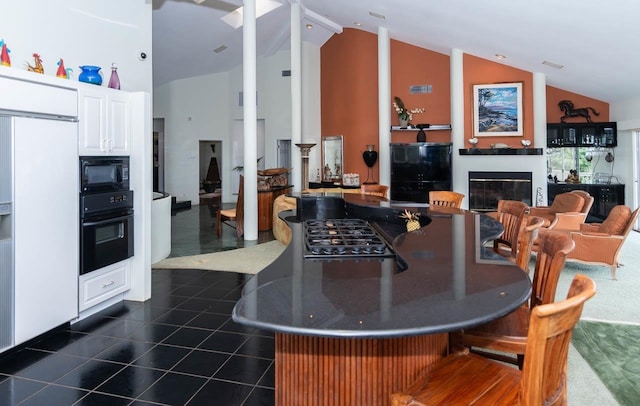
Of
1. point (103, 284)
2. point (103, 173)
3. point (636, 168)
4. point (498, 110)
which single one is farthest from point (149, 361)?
point (636, 168)

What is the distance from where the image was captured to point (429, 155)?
30.3 feet

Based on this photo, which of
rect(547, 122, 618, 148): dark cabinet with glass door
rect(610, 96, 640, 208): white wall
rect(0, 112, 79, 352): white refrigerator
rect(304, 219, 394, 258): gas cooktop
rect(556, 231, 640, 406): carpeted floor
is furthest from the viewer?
rect(547, 122, 618, 148): dark cabinet with glass door

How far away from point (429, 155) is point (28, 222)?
7798mm

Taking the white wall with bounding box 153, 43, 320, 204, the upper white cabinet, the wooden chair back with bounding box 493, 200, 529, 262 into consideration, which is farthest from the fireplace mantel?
the upper white cabinet

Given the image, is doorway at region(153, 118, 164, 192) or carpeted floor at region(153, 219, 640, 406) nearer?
carpeted floor at region(153, 219, 640, 406)

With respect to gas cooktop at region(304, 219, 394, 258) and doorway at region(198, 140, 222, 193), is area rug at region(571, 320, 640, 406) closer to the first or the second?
gas cooktop at region(304, 219, 394, 258)

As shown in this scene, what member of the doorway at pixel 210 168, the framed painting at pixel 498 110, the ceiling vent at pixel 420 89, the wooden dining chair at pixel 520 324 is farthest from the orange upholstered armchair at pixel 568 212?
the doorway at pixel 210 168

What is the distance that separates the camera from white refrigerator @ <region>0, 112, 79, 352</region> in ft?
9.12

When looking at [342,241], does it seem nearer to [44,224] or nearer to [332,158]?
[44,224]

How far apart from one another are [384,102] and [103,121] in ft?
23.0

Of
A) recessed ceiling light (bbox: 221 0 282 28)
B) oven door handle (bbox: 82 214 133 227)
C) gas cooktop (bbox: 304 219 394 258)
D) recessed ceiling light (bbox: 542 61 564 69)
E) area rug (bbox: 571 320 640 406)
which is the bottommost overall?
area rug (bbox: 571 320 640 406)

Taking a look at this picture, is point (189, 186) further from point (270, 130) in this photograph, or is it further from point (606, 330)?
point (606, 330)

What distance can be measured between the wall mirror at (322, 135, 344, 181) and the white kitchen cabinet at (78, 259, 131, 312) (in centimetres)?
728

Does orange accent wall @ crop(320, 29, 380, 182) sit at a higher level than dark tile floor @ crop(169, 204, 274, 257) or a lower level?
higher
